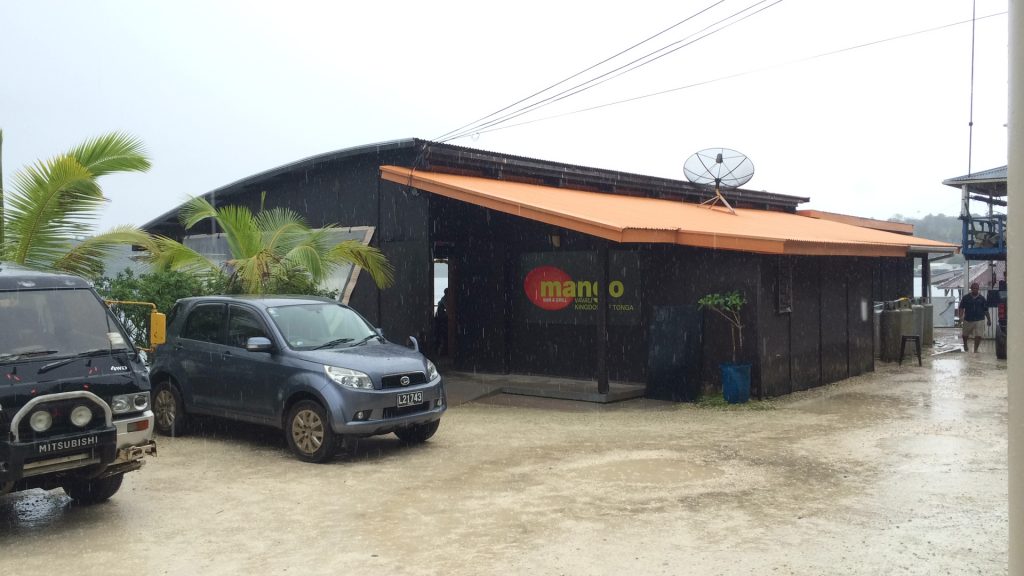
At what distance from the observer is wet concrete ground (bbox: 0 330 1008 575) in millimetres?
5727

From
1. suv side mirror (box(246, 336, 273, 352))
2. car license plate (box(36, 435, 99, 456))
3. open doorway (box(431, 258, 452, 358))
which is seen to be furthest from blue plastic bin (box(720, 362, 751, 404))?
car license plate (box(36, 435, 99, 456))

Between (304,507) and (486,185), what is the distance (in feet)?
26.8

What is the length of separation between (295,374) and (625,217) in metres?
5.96

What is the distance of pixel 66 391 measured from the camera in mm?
6258

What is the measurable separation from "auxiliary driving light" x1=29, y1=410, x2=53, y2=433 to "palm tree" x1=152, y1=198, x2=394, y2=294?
6.35 m

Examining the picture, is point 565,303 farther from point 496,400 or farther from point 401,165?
point 401,165

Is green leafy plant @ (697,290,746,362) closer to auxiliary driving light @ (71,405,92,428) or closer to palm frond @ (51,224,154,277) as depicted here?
palm frond @ (51,224,154,277)

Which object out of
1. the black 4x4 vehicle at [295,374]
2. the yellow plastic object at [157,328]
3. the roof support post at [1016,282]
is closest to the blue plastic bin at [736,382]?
the black 4x4 vehicle at [295,374]

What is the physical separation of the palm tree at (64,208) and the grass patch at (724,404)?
27.2ft

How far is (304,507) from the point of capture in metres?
7.15

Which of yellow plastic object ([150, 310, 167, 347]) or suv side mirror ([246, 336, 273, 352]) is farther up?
yellow plastic object ([150, 310, 167, 347])

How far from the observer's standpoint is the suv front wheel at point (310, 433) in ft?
28.4

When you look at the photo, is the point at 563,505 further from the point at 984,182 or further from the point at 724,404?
the point at 984,182

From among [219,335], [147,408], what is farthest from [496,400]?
[147,408]
